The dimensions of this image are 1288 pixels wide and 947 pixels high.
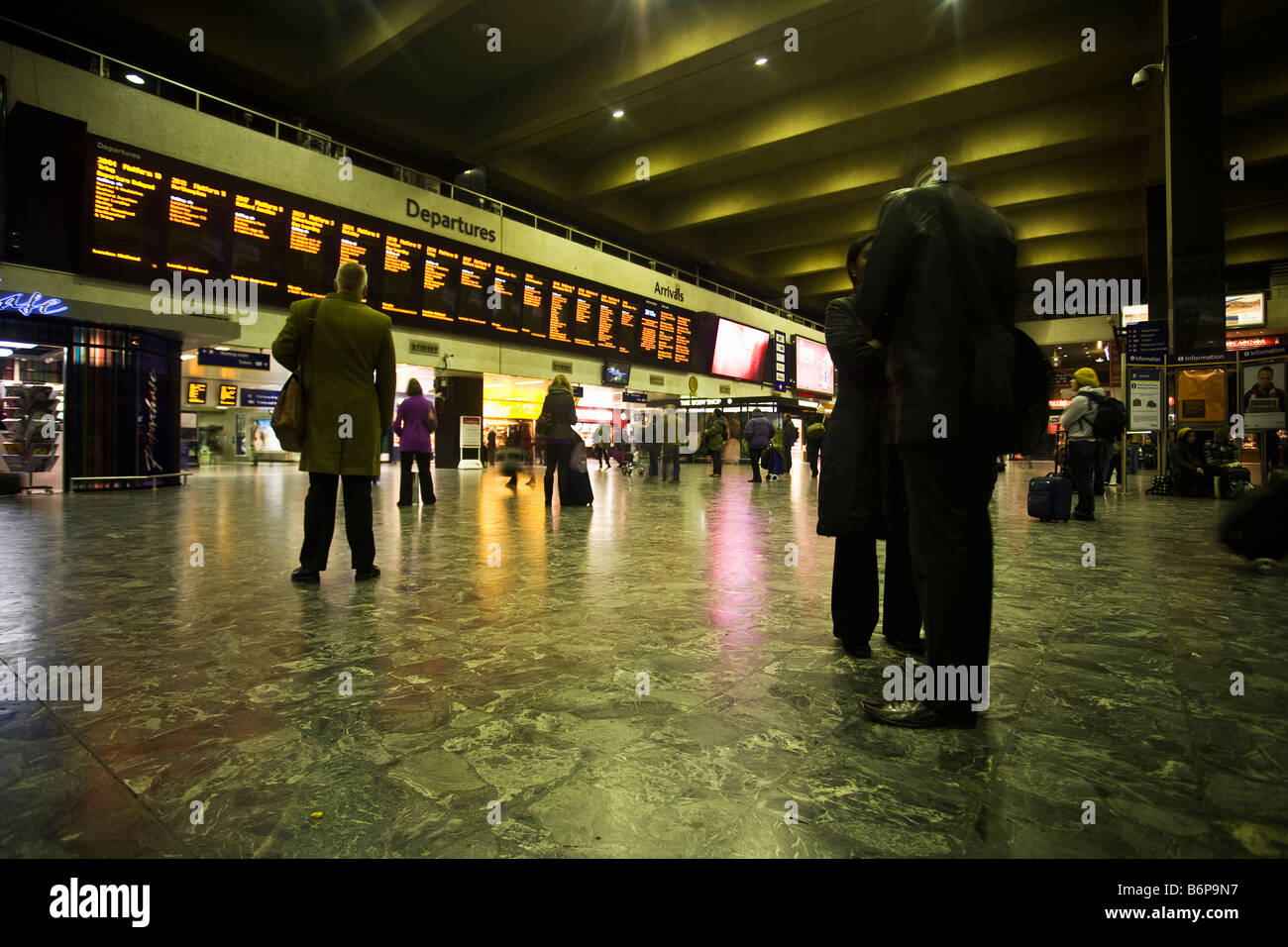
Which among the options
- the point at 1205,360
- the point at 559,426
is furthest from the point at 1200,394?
the point at 559,426

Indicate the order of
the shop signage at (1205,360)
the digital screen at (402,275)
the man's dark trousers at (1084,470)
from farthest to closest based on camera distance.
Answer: the digital screen at (402,275), the shop signage at (1205,360), the man's dark trousers at (1084,470)

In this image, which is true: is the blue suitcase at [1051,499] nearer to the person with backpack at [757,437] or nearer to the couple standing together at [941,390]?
the couple standing together at [941,390]

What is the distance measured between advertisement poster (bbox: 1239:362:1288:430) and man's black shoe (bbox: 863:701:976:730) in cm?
1279

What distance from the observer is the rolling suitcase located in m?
1.83

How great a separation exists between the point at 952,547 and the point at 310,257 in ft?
41.1

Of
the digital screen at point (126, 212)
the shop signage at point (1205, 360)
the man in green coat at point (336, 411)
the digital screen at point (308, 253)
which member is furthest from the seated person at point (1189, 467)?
the digital screen at point (126, 212)

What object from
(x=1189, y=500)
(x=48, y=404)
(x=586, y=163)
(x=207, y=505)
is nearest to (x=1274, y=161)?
(x=1189, y=500)

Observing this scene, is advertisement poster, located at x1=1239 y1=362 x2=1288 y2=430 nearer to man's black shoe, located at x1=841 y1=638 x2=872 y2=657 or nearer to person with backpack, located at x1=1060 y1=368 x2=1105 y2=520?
person with backpack, located at x1=1060 y1=368 x2=1105 y2=520

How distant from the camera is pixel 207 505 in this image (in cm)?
805

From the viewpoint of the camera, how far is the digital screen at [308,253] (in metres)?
11.4

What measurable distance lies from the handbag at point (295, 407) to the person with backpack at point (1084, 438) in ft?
24.8

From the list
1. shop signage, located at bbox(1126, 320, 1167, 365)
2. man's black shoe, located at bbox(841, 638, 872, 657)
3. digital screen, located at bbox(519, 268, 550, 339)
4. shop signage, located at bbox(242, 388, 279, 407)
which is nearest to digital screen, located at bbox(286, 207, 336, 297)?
digital screen, located at bbox(519, 268, 550, 339)

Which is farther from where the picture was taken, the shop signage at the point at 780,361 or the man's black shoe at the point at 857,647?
the shop signage at the point at 780,361

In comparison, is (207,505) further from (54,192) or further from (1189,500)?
(1189,500)
